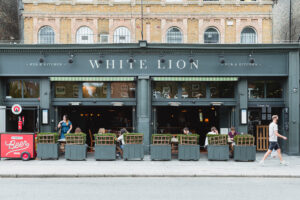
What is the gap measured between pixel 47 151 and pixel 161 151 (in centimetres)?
489

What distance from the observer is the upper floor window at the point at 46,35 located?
58.4 ft

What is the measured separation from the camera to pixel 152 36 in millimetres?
17609

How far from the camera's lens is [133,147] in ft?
40.6

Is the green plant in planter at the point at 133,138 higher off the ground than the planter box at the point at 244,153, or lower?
higher

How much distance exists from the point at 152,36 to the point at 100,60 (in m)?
4.64

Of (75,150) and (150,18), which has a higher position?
(150,18)

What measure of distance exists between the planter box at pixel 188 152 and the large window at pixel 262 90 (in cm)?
458

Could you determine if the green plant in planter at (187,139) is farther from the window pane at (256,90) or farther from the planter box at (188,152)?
the window pane at (256,90)

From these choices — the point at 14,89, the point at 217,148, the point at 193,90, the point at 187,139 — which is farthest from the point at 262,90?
the point at 14,89

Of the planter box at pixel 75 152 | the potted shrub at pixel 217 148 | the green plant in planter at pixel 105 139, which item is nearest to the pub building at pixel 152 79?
the green plant in planter at pixel 105 139

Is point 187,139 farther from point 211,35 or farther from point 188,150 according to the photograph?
point 211,35

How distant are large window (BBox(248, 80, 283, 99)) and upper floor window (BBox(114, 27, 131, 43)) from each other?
7751 millimetres

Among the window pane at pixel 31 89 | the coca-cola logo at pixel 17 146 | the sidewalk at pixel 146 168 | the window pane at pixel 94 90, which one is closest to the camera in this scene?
the sidewalk at pixel 146 168

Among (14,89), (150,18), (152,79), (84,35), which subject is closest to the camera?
(152,79)
